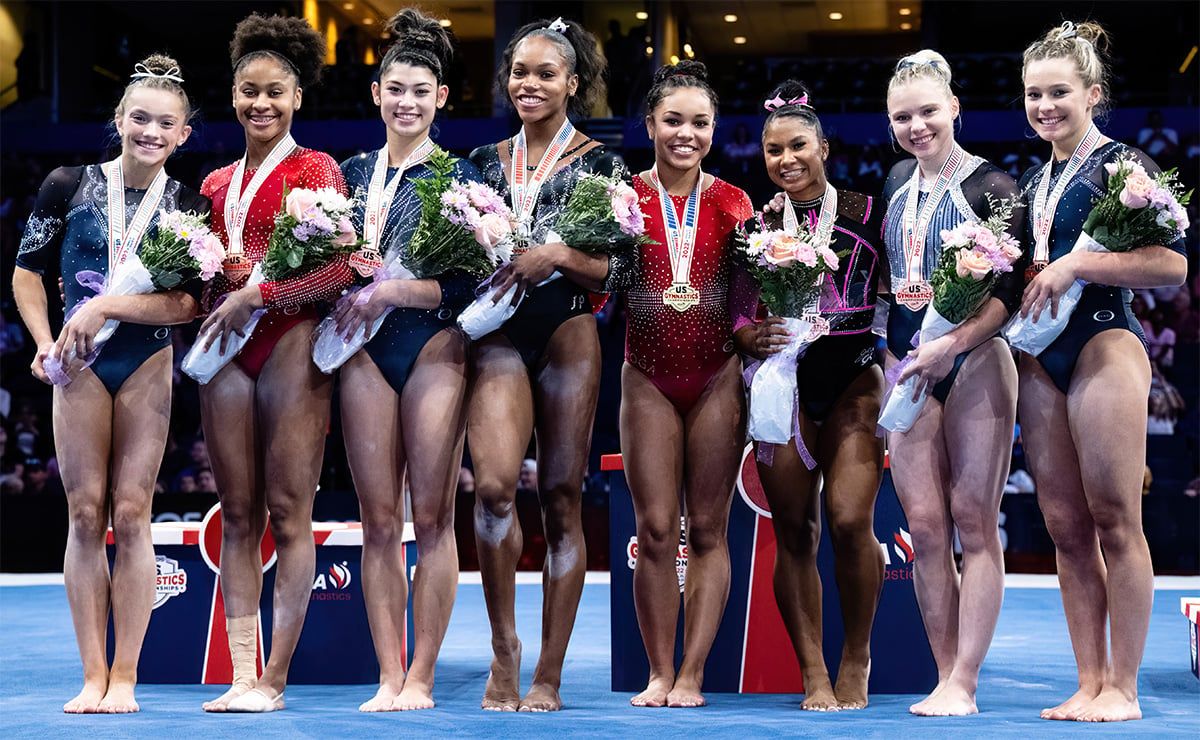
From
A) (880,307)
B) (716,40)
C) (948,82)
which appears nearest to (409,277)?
(880,307)

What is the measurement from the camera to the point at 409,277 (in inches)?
158

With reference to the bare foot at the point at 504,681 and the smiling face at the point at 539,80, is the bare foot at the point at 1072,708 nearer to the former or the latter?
the bare foot at the point at 504,681

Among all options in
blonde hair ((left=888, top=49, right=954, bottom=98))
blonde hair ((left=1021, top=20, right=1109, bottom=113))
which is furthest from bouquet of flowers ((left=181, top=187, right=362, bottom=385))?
blonde hair ((left=1021, top=20, right=1109, bottom=113))

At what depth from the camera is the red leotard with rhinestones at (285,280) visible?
4020mm

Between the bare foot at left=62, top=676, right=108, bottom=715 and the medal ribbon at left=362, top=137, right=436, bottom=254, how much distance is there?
156 centimetres

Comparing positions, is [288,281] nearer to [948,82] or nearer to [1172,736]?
[948,82]

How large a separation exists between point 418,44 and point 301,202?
2.37ft

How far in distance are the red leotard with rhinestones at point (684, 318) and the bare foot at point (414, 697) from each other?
1.16 meters

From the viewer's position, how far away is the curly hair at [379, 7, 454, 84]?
13.8ft

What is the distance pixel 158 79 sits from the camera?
4.25 m

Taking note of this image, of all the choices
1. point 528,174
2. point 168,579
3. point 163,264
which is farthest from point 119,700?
point 528,174

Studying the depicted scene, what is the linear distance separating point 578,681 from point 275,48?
2.45 m

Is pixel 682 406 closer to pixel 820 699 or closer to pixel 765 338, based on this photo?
pixel 765 338

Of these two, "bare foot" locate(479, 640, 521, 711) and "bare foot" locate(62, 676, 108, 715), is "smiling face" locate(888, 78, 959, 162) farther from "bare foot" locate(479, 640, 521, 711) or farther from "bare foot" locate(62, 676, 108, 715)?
"bare foot" locate(62, 676, 108, 715)
